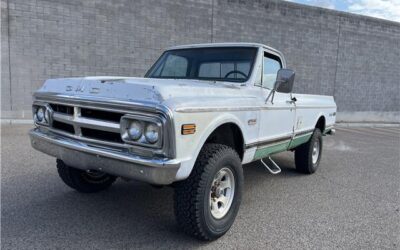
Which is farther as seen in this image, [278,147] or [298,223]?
[278,147]

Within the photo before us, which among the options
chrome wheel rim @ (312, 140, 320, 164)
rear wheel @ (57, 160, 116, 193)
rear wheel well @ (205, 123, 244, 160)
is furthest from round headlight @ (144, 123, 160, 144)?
chrome wheel rim @ (312, 140, 320, 164)

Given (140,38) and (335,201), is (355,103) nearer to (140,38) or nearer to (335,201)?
(140,38)

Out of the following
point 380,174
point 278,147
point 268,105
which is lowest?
point 380,174

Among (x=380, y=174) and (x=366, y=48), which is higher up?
(x=366, y=48)

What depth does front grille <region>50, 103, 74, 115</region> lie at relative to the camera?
2982mm

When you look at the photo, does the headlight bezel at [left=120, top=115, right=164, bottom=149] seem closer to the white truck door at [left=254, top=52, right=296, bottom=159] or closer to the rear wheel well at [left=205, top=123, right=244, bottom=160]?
the rear wheel well at [left=205, top=123, right=244, bottom=160]

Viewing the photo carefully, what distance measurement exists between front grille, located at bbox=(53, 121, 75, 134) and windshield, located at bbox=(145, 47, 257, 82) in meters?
1.70

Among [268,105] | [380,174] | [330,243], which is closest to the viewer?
[330,243]

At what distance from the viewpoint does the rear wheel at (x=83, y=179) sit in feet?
12.5

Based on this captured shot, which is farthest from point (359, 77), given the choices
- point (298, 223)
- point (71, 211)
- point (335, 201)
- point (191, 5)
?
point (71, 211)

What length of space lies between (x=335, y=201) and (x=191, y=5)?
28.8ft

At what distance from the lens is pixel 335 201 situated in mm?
4355

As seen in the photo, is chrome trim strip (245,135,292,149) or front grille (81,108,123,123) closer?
front grille (81,108,123,123)

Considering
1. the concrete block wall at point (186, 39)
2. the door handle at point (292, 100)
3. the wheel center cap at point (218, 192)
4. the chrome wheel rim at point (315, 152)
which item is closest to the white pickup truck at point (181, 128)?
the wheel center cap at point (218, 192)
